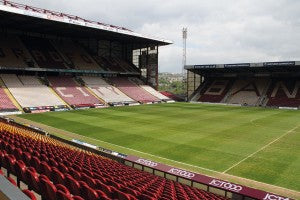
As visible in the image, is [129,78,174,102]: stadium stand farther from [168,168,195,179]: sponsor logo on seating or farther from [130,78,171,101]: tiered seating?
[168,168,195,179]: sponsor logo on seating

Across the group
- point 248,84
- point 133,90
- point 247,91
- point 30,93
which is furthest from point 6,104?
point 248,84

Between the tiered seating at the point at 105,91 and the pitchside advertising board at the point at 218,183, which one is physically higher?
the tiered seating at the point at 105,91

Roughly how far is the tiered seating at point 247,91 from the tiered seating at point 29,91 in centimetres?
4148

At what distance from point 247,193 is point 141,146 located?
13.7 meters

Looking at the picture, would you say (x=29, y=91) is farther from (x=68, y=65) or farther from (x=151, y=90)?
(x=151, y=90)

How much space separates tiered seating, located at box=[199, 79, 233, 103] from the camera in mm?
73312

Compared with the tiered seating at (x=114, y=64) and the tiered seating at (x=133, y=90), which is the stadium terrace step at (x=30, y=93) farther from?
the tiered seating at (x=133, y=90)

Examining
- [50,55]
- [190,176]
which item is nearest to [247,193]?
[190,176]

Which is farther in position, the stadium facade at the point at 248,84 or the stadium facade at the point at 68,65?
the stadium facade at the point at 248,84

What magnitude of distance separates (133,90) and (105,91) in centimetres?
840

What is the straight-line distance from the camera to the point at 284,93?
66.7 meters

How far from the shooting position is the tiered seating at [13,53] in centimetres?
5479

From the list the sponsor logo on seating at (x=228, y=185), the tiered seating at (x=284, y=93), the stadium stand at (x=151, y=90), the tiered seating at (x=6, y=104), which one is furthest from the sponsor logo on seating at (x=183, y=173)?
the stadium stand at (x=151, y=90)

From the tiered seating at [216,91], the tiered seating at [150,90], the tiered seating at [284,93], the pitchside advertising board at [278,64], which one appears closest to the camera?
the pitchside advertising board at [278,64]
